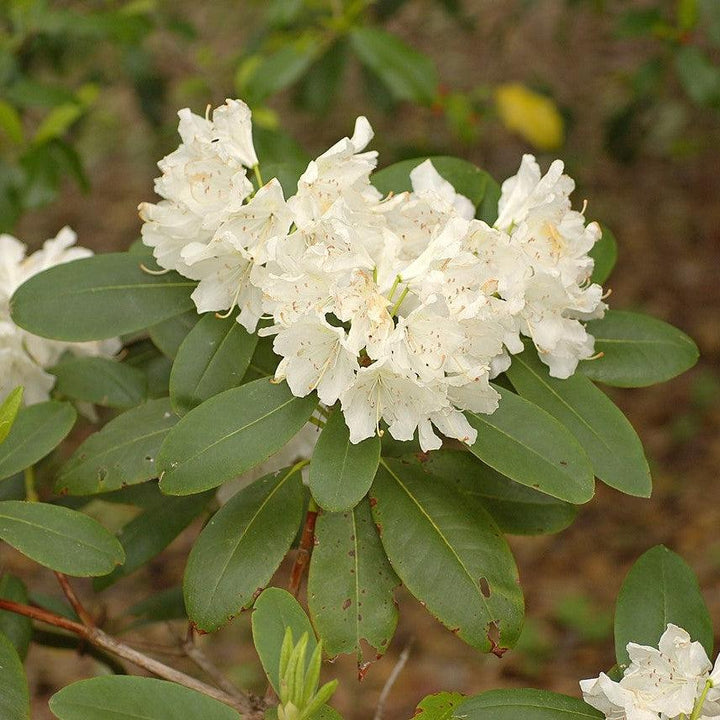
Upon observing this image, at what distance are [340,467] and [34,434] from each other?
17.0 inches

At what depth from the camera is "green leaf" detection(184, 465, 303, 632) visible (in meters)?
1.19

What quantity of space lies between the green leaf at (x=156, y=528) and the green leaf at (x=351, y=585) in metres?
0.28

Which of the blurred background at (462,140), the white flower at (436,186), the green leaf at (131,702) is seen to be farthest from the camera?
the blurred background at (462,140)

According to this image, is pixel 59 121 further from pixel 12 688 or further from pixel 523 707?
pixel 523 707

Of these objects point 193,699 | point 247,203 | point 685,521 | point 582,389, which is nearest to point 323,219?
point 247,203

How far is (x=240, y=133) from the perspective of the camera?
1.26m

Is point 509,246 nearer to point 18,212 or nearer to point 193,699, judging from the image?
point 193,699

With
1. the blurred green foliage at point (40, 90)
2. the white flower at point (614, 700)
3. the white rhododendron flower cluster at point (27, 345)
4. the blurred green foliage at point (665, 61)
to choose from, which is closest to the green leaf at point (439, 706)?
the white flower at point (614, 700)

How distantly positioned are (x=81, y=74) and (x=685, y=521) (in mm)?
2607

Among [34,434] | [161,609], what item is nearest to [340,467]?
[34,434]

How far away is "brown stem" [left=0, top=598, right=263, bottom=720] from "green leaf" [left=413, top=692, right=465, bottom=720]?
8.1 inches

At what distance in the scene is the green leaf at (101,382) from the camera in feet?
4.71

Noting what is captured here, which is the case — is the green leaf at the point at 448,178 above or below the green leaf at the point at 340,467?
above

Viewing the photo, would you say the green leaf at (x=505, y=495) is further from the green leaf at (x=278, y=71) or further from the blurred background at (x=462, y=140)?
the green leaf at (x=278, y=71)
